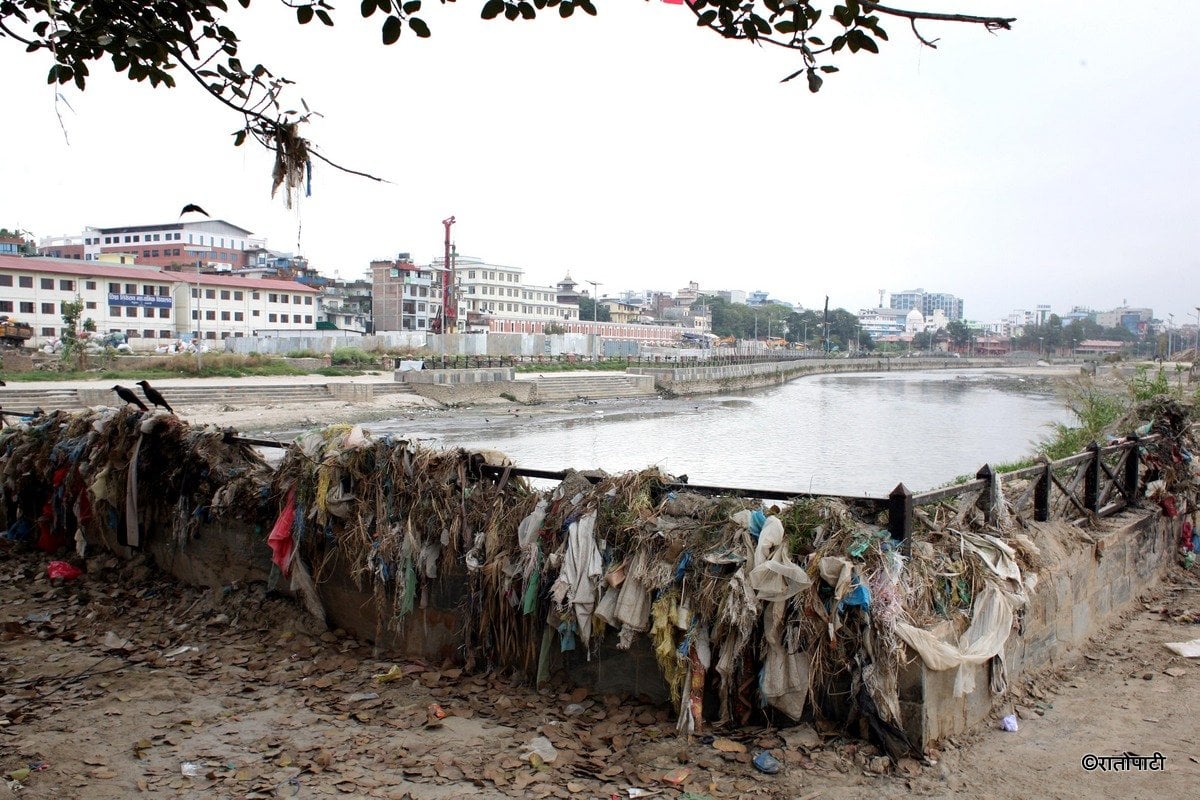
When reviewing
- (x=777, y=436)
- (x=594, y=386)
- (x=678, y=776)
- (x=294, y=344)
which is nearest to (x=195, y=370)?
(x=294, y=344)

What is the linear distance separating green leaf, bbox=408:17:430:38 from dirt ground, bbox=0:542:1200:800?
12.2ft

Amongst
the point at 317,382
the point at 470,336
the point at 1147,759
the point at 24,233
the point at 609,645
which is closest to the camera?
the point at 1147,759

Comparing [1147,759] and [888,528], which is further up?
[888,528]

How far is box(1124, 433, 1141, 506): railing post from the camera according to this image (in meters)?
7.64

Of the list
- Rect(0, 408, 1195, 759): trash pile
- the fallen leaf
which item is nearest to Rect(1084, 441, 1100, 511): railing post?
Rect(0, 408, 1195, 759): trash pile

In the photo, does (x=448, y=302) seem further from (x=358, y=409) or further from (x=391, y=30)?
(x=391, y=30)

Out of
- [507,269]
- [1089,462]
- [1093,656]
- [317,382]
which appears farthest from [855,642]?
[507,269]

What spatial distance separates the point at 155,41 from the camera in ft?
15.9

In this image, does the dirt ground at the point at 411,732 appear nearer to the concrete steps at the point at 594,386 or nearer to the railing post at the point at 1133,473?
the railing post at the point at 1133,473

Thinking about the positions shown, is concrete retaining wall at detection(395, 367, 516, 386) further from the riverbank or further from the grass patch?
the grass patch

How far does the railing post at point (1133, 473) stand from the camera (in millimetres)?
7641

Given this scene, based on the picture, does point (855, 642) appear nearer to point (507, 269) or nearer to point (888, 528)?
point (888, 528)

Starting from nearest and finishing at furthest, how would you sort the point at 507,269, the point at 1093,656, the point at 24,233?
the point at 1093,656 → the point at 24,233 → the point at 507,269

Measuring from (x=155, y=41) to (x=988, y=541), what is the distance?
18.3 feet
